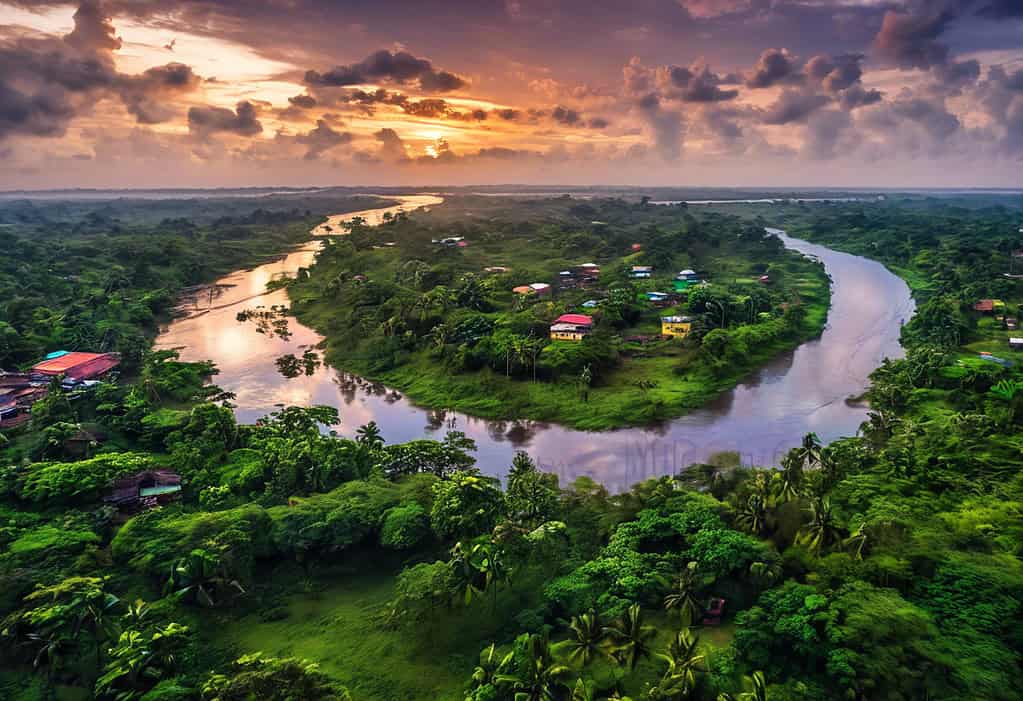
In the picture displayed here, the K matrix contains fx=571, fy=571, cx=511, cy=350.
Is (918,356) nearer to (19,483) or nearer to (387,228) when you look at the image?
(19,483)

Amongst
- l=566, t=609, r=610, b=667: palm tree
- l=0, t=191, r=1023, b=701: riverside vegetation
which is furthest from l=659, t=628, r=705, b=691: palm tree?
l=566, t=609, r=610, b=667: palm tree

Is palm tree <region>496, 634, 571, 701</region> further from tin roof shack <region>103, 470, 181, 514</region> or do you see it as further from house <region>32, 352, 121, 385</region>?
house <region>32, 352, 121, 385</region>

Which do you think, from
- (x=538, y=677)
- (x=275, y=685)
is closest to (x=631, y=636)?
(x=538, y=677)

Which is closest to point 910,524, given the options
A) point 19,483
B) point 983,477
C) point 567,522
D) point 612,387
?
point 983,477

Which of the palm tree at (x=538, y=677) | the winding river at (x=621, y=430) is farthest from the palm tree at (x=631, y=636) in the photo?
the winding river at (x=621, y=430)

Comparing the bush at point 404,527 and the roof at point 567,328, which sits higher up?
the roof at point 567,328

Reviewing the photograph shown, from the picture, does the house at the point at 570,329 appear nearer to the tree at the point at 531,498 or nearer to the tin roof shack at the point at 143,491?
the tree at the point at 531,498

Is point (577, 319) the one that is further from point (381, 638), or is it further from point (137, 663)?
point (137, 663)

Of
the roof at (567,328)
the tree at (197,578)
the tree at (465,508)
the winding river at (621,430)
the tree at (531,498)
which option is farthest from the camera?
the roof at (567,328)
